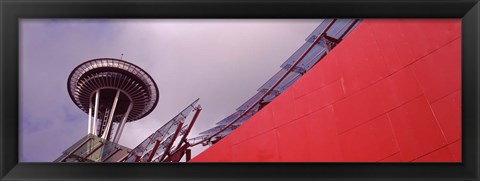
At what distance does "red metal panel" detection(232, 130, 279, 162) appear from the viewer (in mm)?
2584

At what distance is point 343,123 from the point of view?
8.25 ft

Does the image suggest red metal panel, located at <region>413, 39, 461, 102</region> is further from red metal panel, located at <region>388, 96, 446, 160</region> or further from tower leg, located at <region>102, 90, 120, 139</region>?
tower leg, located at <region>102, 90, 120, 139</region>

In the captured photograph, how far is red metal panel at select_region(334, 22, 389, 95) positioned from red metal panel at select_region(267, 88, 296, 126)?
532 mm

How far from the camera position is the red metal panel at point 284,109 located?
3021mm

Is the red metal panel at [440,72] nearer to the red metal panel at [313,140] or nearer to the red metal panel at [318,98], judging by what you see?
the red metal panel at [318,98]

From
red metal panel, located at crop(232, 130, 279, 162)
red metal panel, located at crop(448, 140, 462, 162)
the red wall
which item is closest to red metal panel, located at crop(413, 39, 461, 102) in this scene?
the red wall

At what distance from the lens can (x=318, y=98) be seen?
9.18 feet

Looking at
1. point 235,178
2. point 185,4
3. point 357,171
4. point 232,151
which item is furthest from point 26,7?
point 232,151

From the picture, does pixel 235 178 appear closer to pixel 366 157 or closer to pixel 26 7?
pixel 26 7

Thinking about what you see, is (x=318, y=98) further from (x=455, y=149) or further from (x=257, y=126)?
(x=455, y=149)

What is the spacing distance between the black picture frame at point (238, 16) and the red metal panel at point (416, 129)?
559 mm

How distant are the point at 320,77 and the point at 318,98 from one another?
172 mm

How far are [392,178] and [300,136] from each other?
1.42 meters


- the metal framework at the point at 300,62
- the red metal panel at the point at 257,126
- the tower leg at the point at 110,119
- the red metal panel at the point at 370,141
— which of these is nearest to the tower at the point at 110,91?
the tower leg at the point at 110,119
